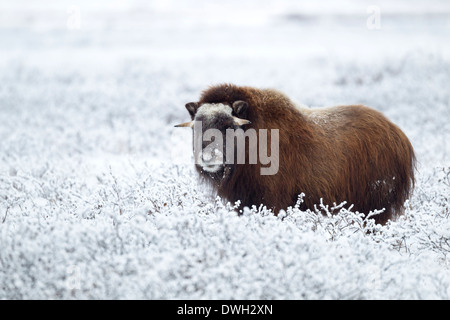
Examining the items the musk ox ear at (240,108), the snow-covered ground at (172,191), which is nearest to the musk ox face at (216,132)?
the musk ox ear at (240,108)

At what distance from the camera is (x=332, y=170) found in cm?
419

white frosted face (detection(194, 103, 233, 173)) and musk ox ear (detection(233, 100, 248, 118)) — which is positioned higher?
musk ox ear (detection(233, 100, 248, 118))

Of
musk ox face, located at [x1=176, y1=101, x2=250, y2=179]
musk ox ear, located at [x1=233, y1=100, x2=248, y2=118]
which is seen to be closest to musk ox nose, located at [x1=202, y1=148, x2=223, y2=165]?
musk ox face, located at [x1=176, y1=101, x2=250, y2=179]

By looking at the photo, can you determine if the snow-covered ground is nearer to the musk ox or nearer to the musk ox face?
the musk ox

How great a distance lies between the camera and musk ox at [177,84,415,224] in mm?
4027

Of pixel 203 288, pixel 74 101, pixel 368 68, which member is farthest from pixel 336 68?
pixel 203 288

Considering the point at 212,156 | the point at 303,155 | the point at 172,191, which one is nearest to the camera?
the point at 212,156

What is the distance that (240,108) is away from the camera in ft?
13.1

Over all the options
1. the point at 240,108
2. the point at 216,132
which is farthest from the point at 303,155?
the point at 216,132

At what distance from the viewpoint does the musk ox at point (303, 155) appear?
4027mm

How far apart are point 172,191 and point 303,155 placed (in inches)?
52.6

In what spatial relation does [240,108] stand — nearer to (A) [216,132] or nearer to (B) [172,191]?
(A) [216,132]

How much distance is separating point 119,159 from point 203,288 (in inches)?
184

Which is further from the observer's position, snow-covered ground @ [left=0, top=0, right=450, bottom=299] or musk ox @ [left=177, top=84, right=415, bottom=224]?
musk ox @ [left=177, top=84, right=415, bottom=224]
